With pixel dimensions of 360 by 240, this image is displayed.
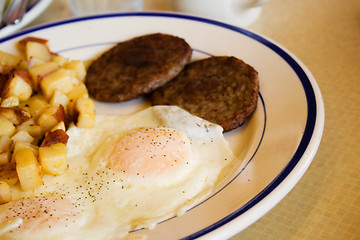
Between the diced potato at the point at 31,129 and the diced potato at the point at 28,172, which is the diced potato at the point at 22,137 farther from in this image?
the diced potato at the point at 28,172

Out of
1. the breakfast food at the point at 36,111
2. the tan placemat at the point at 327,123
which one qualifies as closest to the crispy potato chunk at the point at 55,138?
the breakfast food at the point at 36,111

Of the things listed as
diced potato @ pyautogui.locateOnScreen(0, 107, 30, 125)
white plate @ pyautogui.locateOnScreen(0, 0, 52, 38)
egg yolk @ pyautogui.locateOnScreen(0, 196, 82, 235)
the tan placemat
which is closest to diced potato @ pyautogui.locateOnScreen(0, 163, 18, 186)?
egg yolk @ pyautogui.locateOnScreen(0, 196, 82, 235)

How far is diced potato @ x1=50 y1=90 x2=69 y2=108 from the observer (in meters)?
1.58

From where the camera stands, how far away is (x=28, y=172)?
50.0 inches

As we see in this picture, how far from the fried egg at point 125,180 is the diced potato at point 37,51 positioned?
17.9 inches

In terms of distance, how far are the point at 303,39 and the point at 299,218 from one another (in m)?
1.06

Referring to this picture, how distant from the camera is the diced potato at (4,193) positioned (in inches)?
48.0

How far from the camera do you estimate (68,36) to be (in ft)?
6.32

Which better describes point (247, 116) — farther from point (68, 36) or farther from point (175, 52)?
point (68, 36)

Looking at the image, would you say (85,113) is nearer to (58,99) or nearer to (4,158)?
(58,99)

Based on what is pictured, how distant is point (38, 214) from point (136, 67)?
2.40 ft

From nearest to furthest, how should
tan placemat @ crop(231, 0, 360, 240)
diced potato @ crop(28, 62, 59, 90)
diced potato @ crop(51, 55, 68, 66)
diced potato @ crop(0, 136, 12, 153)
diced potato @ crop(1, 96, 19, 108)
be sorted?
1. tan placemat @ crop(231, 0, 360, 240)
2. diced potato @ crop(0, 136, 12, 153)
3. diced potato @ crop(1, 96, 19, 108)
4. diced potato @ crop(28, 62, 59, 90)
5. diced potato @ crop(51, 55, 68, 66)

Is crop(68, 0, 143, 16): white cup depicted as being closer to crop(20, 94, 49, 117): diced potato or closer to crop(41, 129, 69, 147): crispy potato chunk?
crop(20, 94, 49, 117): diced potato

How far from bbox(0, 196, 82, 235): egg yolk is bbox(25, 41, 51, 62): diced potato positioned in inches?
29.4
